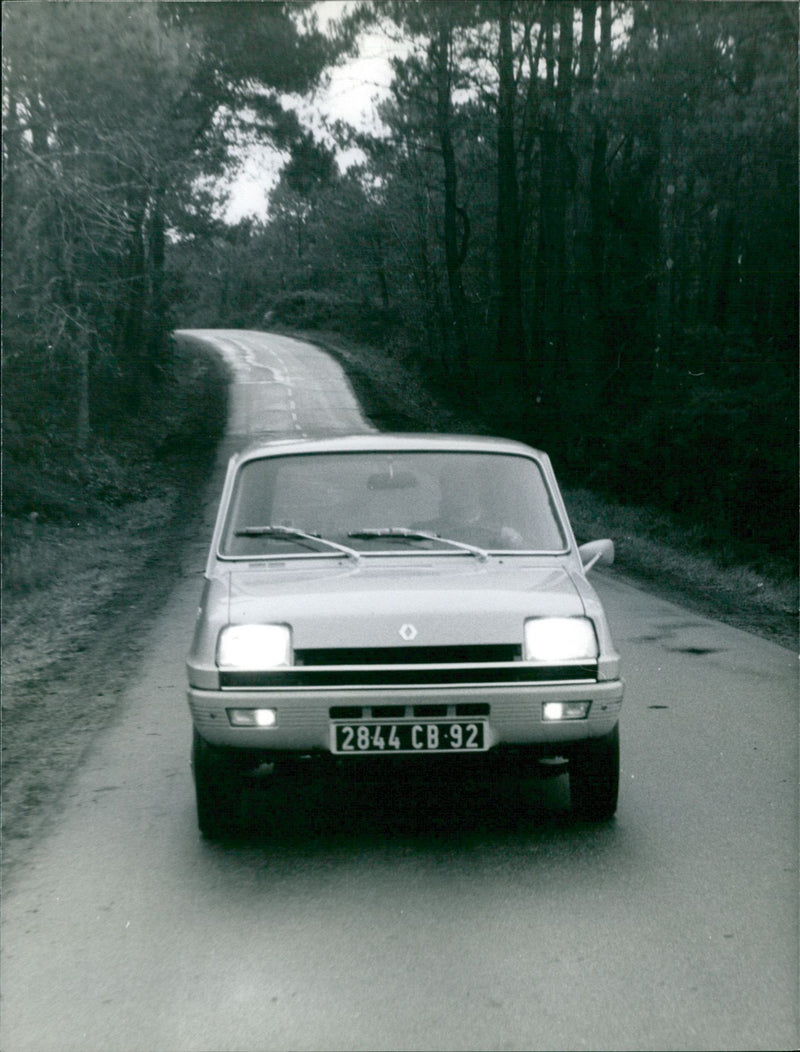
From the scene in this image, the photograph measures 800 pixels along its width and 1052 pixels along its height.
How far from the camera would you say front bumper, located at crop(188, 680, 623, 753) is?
480cm

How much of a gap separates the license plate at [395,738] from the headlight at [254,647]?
0.34 m

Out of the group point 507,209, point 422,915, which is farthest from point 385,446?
point 507,209

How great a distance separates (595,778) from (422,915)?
113 centimetres

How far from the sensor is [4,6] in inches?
516

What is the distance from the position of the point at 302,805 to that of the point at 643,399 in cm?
2407

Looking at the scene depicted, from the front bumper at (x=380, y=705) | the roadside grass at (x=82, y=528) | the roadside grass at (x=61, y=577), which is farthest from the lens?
the roadside grass at (x=82, y=528)

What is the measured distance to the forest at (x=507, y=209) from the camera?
15.2m

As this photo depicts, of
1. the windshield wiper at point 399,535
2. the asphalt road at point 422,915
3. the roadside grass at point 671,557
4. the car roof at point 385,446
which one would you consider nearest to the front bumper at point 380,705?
the asphalt road at point 422,915

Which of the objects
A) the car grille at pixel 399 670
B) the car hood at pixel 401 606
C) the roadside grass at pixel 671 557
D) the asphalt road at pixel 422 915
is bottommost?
the roadside grass at pixel 671 557

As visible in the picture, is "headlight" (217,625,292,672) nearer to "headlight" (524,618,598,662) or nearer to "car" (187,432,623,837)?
"car" (187,432,623,837)

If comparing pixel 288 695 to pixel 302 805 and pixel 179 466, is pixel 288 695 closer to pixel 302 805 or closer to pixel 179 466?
pixel 302 805

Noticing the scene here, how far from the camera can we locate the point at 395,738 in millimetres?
4805

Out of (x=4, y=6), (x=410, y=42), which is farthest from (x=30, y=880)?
(x=410, y=42)

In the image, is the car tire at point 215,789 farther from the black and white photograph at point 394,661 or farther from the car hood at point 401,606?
the car hood at point 401,606
